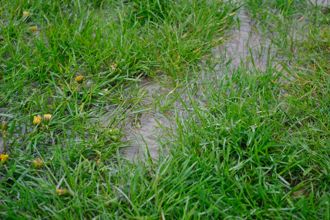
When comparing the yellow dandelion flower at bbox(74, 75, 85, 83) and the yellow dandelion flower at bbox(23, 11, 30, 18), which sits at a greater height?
the yellow dandelion flower at bbox(23, 11, 30, 18)

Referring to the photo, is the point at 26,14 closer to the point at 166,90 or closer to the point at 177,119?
the point at 166,90

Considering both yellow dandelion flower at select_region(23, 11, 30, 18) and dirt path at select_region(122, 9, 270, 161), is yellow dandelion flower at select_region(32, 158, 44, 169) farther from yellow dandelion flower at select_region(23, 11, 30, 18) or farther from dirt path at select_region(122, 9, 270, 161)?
yellow dandelion flower at select_region(23, 11, 30, 18)

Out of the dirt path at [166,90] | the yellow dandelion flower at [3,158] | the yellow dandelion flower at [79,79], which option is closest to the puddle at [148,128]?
the dirt path at [166,90]

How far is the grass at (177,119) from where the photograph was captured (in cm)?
239

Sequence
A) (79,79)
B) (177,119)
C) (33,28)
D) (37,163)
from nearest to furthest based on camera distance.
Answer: (37,163) → (177,119) → (79,79) → (33,28)

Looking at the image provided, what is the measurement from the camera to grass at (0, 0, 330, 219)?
2393 mm

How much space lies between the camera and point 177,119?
109 inches

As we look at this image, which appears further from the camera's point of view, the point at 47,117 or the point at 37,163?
the point at 47,117

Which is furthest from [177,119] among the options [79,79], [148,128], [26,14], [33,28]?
[26,14]

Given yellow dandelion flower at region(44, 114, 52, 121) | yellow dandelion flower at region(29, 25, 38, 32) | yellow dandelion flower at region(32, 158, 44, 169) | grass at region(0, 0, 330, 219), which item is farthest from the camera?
yellow dandelion flower at region(29, 25, 38, 32)

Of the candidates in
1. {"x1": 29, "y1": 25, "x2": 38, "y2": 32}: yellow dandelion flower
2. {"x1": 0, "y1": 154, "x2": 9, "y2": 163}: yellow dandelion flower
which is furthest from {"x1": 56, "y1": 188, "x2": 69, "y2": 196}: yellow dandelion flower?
{"x1": 29, "y1": 25, "x2": 38, "y2": 32}: yellow dandelion flower

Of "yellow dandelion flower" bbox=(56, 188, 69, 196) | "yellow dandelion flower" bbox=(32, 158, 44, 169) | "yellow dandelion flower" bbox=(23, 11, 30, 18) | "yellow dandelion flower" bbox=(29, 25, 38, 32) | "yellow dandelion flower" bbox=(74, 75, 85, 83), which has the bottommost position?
"yellow dandelion flower" bbox=(56, 188, 69, 196)

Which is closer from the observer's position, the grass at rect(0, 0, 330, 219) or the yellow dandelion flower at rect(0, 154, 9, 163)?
the grass at rect(0, 0, 330, 219)

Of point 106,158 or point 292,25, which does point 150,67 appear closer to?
point 106,158
